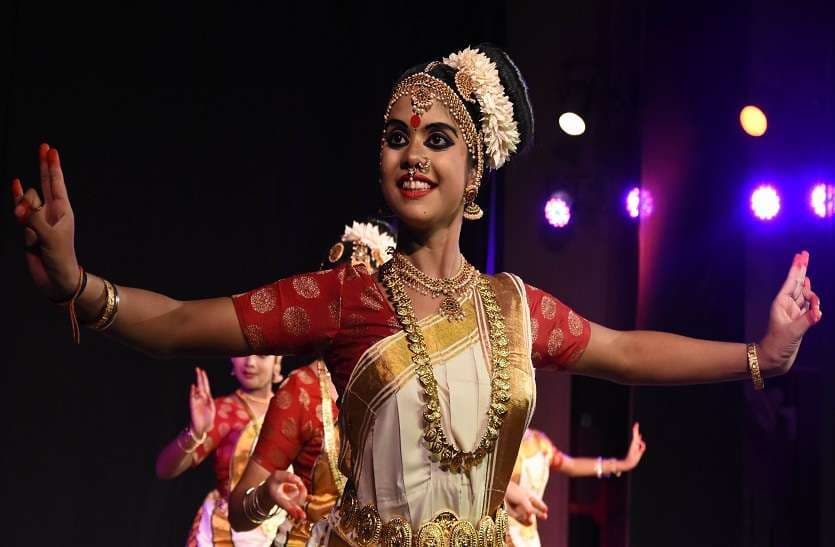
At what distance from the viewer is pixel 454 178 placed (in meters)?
2.16

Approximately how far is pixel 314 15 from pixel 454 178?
135 inches

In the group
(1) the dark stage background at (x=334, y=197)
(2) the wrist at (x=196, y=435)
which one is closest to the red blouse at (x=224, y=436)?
(2) the wrist at (x=196, y=435)

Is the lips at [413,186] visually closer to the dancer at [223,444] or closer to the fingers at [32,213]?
the fingers at [32,213]

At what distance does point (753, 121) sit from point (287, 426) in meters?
2.72

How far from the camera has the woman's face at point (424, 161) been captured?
83.7 inches

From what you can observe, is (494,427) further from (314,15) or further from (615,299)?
(615,299)

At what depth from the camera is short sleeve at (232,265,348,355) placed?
2023 millimetres

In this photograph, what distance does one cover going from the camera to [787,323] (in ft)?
7.39

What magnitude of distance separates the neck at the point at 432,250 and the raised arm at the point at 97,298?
0.39m

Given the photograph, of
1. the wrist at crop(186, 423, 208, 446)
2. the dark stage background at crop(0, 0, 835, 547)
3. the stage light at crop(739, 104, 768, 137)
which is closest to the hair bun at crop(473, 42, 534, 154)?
the wrist at crop(186, 423, 208, 446)

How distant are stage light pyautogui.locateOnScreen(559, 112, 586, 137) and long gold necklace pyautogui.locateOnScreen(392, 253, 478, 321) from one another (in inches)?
151

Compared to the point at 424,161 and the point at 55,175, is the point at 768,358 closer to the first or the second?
the point at 424,161

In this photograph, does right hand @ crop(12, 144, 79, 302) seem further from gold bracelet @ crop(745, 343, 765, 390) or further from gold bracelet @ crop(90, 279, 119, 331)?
gold bracelet @ crop(745, 343, 765, 390)

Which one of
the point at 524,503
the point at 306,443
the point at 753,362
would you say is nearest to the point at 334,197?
the point at 524,503
